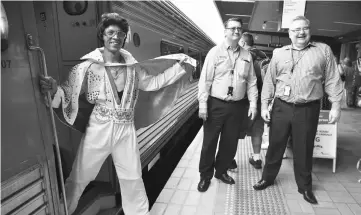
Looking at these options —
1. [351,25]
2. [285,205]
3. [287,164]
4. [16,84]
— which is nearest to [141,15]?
[16,84]

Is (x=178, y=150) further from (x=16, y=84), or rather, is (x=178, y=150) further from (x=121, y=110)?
(x=16, y=84)

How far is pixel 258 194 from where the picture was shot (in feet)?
9.63

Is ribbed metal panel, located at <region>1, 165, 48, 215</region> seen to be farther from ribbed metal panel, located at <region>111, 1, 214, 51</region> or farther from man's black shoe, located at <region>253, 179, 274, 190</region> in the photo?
man's black shoe, located at <region>253, 179, 274, 190</region>

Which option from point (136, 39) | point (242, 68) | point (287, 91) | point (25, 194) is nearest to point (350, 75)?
point (287, 91)

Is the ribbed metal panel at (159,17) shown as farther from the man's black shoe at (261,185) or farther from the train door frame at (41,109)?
the man's black shoe at (261,185)

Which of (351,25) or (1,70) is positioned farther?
(351,25)

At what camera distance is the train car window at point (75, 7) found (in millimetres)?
2184

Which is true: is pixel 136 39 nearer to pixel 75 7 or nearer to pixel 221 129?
pixel 75 7

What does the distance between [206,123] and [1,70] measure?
2066mm

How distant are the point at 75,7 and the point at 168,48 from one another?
1.84 m

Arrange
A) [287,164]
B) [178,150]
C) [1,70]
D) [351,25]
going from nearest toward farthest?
1. [1,70]
2. [287,164]
3. [178,150]
4. [351,25]

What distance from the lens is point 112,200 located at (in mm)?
2438

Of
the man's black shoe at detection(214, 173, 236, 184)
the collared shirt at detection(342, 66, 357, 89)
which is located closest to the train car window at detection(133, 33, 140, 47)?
the man's black shoe at detection(214, 173, 236, 184)

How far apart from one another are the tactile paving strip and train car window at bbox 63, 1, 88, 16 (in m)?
2.31
